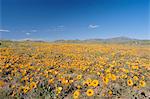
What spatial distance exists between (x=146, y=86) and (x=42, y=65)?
168 inches

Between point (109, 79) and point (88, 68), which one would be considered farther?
point (88, 68)

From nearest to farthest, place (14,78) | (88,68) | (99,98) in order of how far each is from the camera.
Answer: (99,98) → (14,78) → (88,68)

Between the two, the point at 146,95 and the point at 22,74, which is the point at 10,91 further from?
the point at 146,95

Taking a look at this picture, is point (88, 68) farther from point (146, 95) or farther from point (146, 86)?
point (146, 95)

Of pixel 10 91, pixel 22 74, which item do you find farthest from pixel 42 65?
pixel 10 91

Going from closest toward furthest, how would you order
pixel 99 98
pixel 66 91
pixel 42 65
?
pixel 99 98 < pixel 66 91 < pixel 42 65

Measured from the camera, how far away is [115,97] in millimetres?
5191

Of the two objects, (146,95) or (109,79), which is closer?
(146,95)

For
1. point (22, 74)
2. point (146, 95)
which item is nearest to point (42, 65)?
point (22, 74)

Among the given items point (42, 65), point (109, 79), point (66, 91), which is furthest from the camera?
point (42, 65)

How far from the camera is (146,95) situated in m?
5.29

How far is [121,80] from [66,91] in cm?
170

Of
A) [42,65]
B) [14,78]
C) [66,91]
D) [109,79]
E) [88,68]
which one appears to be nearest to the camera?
[66,91]

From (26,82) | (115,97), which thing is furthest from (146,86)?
(26,82)
